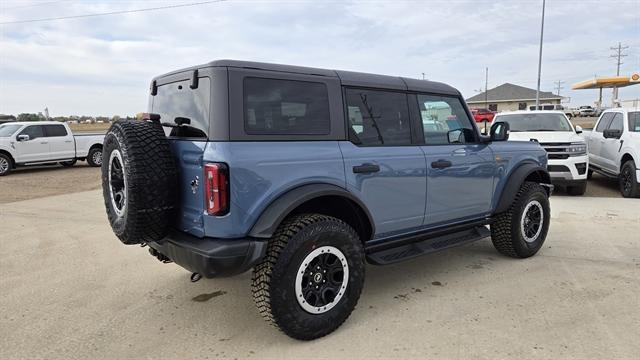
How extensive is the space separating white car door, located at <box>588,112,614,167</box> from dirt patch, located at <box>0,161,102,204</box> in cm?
1141

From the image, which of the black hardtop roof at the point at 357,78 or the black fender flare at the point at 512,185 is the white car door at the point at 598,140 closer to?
the black fender flare at the point at 512,185

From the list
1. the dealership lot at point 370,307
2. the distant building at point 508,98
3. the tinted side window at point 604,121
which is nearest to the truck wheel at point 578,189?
the tinted side window at point 604,121

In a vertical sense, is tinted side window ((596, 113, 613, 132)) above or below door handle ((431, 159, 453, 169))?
above

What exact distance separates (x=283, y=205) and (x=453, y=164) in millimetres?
1883

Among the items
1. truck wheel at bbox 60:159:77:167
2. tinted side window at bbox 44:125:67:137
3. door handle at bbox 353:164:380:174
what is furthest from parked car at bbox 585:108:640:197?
truck wheel at bbox 60:159:77:167

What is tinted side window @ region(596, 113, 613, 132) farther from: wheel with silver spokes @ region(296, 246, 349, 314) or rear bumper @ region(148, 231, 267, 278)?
rear bumper @ region(148, 231, 267, 278)

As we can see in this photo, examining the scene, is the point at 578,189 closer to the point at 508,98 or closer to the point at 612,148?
the point at 612,148

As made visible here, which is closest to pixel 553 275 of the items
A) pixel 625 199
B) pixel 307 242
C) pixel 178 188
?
pixel 307 242

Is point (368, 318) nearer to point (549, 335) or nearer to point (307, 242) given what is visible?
point (307, 242)

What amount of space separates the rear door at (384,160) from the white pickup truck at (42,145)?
13.8 m

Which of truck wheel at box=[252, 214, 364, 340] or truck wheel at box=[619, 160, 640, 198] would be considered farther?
truck wheel at box=[619, 160, 640, 198]

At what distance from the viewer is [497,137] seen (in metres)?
4.41

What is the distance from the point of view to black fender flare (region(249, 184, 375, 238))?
278cm

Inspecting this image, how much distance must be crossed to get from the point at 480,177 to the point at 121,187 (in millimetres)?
3164
